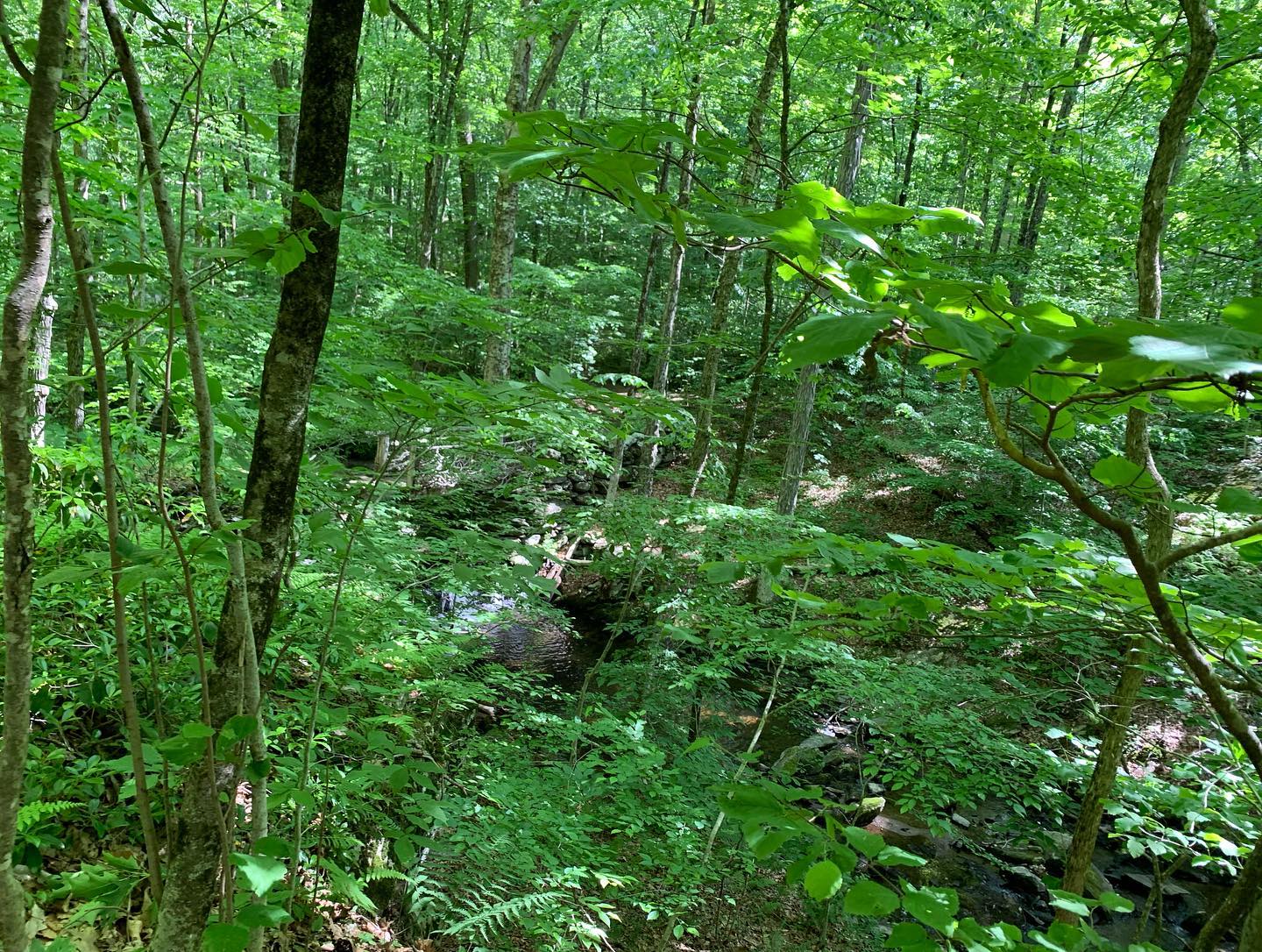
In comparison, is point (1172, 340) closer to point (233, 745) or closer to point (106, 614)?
point (233, 745)

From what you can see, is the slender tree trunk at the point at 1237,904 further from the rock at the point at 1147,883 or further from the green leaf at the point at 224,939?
the rock at the point at 1147,883

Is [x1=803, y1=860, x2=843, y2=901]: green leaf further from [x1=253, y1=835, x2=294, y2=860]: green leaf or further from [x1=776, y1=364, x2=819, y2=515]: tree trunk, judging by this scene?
[x1=776, y1=364, x2=819, y2=515]: tree trunk

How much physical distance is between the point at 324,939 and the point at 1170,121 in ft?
14.6

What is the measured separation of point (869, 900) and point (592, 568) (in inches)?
183

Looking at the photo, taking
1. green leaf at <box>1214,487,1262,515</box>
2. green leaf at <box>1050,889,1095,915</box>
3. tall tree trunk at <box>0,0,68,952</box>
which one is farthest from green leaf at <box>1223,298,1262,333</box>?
tall tree trunk at <box>0,0,68,952</box>

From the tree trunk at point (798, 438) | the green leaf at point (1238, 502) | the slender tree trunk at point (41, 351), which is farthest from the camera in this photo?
the tree trunk at point (798, 438)

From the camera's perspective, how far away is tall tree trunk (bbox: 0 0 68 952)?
3.79ft

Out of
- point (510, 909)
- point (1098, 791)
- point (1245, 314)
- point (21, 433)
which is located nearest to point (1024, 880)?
point (1098, 791)

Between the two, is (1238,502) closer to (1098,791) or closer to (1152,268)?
(1152,268)

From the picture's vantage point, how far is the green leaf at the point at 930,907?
3.18 ft

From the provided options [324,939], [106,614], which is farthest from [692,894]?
[106,614]

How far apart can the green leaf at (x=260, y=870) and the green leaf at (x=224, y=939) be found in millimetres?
62

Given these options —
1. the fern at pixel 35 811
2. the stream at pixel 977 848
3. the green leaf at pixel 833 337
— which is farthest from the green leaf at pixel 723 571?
the stream at pixel 977 848

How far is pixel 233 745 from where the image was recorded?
58.1 inches
